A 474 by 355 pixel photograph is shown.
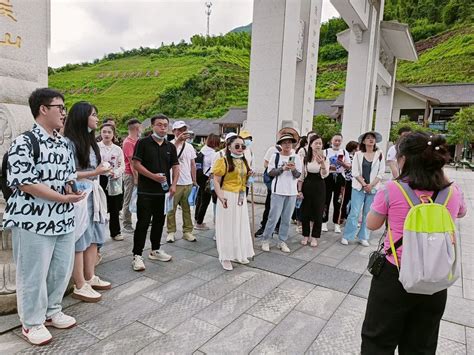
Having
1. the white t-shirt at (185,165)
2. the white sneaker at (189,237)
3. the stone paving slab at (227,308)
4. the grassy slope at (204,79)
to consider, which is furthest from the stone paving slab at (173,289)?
the grassy slope at (204,79)

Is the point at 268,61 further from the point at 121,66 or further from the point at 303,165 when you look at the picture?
the point at 121,66

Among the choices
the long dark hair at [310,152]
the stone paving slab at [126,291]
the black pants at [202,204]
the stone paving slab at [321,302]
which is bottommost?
the stone paving slab at [126,291]

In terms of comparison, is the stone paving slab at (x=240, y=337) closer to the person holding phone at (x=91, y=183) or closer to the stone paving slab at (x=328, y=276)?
the stone paving slab at (x=328, y=276)

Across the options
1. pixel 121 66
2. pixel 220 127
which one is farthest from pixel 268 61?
pixel 121 66

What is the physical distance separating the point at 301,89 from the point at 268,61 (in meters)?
2.11

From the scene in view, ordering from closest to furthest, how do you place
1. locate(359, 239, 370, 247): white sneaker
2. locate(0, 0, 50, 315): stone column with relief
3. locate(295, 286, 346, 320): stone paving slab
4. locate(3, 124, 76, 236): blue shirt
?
locate(3, 124, 76, 236): blue shirt → locate(0, 0, 50, 315): stone column with relief → locate(295, 286, 346, 320): stone paving slab → locate(359, 239, 370, 247): white sneaker

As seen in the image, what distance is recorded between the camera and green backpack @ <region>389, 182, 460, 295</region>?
1536 millimetres

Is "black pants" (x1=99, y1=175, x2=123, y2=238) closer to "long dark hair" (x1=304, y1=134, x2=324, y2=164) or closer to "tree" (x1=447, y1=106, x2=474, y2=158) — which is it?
"long dark hair" (x1=304, y1=134, x2=324, y2=164)

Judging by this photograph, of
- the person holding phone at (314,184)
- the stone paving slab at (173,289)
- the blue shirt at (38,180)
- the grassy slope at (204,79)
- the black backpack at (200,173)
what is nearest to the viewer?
the blue shirt at (38,180)

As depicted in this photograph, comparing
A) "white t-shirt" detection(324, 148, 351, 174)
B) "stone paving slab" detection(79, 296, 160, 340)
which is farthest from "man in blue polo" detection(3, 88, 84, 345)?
"white t-shirt" detection(324, 148, 351, 174)

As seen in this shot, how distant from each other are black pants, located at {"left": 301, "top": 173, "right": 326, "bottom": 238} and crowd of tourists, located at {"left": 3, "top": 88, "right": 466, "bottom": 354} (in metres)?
0.01

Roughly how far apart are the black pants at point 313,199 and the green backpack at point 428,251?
306 centimetres

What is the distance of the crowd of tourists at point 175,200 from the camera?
5.67 ft

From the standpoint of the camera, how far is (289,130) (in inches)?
182
